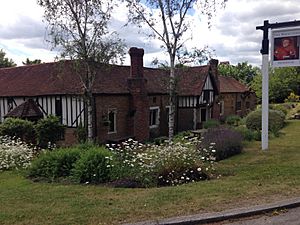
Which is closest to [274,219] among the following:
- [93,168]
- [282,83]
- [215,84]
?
[93,168]

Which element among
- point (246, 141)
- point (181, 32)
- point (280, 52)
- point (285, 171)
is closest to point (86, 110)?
point (181, 32)

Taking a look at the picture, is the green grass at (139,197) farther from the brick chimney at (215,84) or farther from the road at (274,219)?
the brick chimney at (215,84)

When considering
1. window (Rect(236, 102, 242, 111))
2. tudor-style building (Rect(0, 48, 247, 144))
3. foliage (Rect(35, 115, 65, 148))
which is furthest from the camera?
window (Rect(236, 102, 242, 111))

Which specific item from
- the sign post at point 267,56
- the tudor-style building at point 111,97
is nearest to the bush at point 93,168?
the sign post at point 267,56

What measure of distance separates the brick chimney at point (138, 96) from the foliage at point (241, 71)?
41.5 meters

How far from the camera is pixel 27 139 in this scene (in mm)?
18047

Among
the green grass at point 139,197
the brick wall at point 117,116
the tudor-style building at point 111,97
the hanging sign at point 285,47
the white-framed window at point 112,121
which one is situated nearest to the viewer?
the green grass at point 139,197

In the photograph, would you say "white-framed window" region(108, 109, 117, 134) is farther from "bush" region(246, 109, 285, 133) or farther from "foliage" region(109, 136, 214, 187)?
"foliage" region(109, 136, 214, 187)

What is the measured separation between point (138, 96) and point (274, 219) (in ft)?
59.0

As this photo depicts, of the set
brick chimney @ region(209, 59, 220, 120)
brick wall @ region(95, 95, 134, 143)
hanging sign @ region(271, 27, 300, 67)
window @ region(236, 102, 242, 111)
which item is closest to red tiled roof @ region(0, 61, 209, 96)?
brick wall @ region(95, 95, 134, 143)

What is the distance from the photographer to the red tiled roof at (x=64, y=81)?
20.6m

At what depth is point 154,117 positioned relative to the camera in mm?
25719

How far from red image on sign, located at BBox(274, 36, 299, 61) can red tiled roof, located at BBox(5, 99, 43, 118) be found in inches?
567

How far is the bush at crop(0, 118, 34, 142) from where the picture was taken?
17.3m
